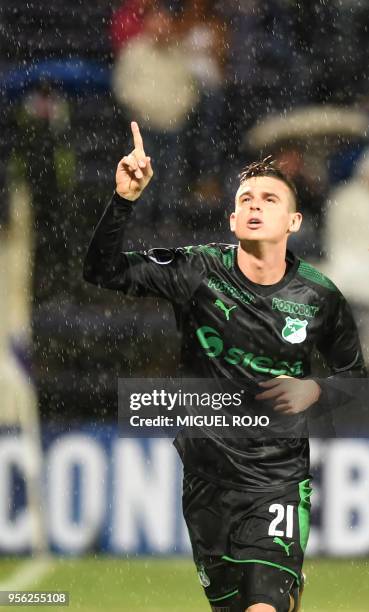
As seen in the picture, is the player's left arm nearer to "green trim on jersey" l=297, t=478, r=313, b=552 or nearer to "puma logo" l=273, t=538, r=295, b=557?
"green trim on jersey" l=297, t=478, r=313, b=552

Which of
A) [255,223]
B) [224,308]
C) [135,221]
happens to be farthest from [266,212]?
[135,221]

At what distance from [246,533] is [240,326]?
2.00ft

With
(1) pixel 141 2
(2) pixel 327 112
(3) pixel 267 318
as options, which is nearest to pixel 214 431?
(3) pixel 267 318

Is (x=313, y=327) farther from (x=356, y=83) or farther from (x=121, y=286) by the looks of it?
(x=356, y=83)

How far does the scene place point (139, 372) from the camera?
13.1 ft

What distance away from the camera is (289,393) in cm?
333

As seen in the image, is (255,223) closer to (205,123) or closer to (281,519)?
(205,123)

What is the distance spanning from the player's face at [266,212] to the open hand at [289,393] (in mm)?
432

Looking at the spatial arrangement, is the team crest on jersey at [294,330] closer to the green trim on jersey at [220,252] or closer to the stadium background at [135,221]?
the green trim on jersey at [220,252]

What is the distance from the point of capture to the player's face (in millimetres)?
3354

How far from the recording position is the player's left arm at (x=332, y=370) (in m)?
3.32

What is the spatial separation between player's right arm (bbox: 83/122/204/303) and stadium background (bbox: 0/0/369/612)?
558mm

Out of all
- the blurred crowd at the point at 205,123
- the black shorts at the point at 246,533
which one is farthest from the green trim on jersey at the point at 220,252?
the black shorts at the point at 246,533

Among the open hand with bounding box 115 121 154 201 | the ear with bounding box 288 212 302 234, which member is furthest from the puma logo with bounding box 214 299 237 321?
the open hand with bounding box 115 121 154 201
